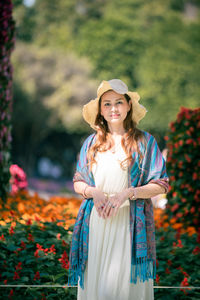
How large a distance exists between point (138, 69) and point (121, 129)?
1207 inches

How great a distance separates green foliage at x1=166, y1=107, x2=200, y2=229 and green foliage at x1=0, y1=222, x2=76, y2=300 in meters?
1.61

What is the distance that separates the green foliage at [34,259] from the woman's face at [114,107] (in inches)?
60.6

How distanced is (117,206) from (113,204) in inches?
1.1

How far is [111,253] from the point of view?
2740mm

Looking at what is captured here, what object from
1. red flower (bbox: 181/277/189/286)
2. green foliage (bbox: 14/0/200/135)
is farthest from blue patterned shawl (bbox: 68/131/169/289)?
green foliage (bbox: 14/0/200/135)

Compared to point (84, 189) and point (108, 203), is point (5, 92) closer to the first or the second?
point (84, 189)

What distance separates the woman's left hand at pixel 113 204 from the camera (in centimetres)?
268

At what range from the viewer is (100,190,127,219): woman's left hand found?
2676 mm

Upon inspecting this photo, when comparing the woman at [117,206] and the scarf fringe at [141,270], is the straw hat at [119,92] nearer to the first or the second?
the woman at [117,206]

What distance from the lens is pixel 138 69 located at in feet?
108

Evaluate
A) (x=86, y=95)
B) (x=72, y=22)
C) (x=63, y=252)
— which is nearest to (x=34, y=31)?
(x=72, y=22)

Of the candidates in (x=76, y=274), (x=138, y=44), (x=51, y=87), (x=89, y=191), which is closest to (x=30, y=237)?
(x=76, y=274)

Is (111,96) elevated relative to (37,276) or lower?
elevated

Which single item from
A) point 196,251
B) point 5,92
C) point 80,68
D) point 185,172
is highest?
point 80,68
